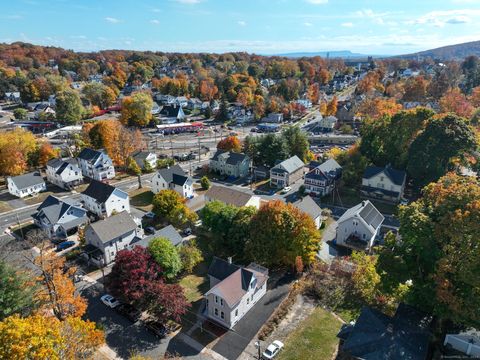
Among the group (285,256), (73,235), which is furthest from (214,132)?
(285,256)

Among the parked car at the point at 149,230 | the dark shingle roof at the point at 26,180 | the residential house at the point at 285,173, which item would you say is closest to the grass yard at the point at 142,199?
the parked car at the point at 149,230

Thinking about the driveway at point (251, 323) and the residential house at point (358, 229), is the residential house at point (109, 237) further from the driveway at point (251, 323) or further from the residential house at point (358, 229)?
the residential house at point (358, 229)

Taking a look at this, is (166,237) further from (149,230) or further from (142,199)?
(142,199)

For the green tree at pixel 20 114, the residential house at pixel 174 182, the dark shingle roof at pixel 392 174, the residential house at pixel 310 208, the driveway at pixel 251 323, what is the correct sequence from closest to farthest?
the driveway at pixel 251 323 → the residential house at pixel 310 208 → the dark shingle roof at pixel 392 174 → the residential house at pixel 174 182 → the green tree at pixel 20 114

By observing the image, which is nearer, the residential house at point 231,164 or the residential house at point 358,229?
the residential house at point 358,229

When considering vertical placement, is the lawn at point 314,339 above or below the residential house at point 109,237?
below

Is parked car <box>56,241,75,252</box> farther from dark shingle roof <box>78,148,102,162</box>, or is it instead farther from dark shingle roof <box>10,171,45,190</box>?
dark shingle roof <box>78,148,102,162</box>

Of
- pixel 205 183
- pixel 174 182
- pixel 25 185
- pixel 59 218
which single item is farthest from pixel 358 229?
pixel 25 185
